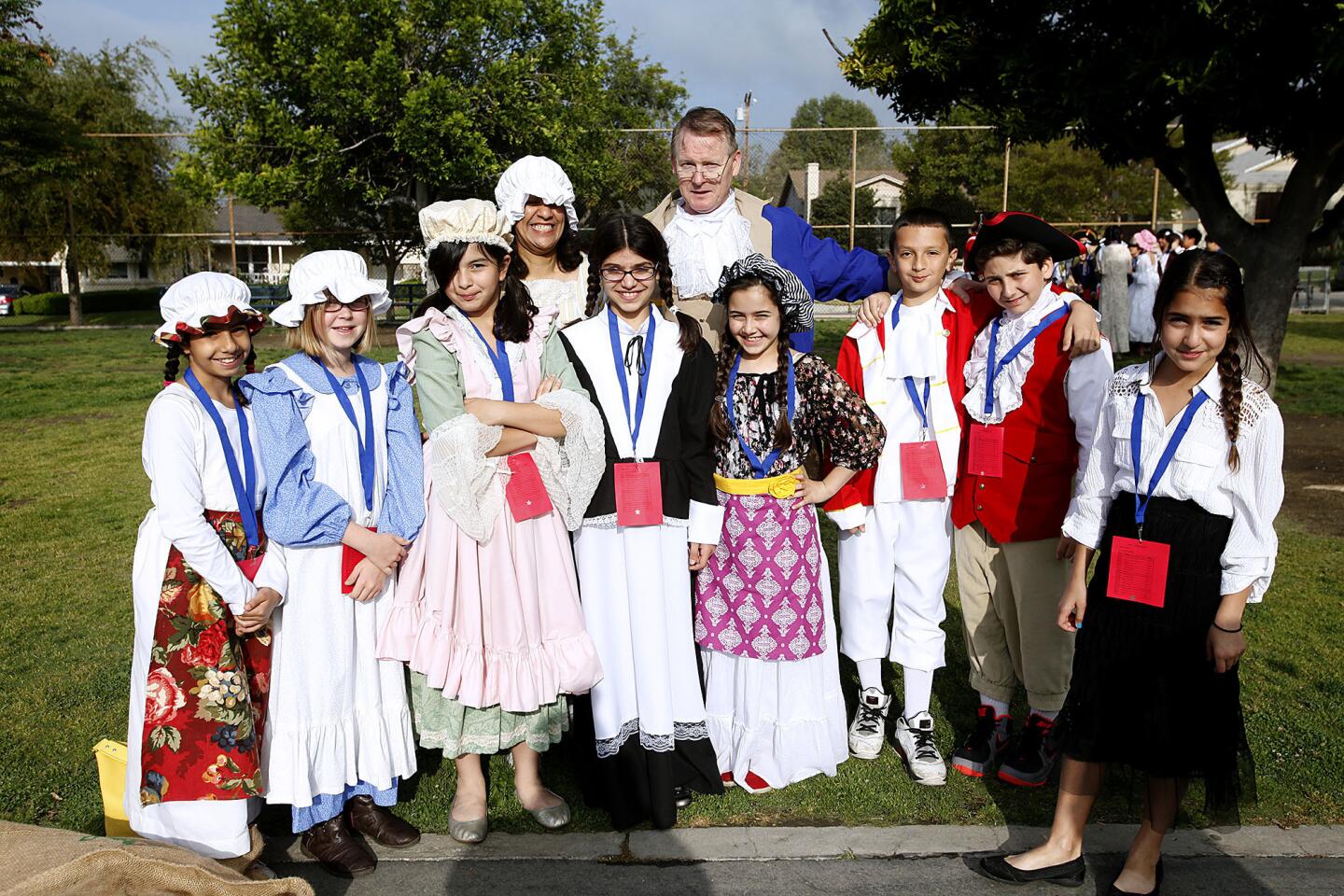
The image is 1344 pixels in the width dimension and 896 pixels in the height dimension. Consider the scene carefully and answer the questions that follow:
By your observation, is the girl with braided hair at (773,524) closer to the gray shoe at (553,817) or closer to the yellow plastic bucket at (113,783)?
the gray shoe at (553,817)

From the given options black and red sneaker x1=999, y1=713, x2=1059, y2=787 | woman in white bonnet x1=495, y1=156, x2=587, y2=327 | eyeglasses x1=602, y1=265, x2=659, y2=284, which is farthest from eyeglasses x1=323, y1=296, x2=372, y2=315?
black and red sneaker x1=999, y1=713, x2=1059, y2=787

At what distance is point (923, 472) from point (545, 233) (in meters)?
1.57

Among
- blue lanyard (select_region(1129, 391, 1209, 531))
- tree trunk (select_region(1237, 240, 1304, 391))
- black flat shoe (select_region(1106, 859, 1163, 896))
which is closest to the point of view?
blue lanyard (select_region(1129, 391, 1209, 531))

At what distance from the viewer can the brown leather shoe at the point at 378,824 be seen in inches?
125

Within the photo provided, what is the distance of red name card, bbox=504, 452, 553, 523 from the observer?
10.2ft

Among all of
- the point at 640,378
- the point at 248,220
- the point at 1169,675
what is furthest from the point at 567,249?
the point at 248,220

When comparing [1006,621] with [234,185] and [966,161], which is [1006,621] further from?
[966,161]

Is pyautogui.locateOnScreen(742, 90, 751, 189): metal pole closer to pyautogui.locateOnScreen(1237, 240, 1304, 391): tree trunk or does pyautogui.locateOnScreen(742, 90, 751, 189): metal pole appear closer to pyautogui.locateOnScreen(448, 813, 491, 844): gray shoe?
Result: pyautogui.locateOnScreen(1237, 240, 1304, 391): tree trunk

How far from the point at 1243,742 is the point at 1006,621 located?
94 cm

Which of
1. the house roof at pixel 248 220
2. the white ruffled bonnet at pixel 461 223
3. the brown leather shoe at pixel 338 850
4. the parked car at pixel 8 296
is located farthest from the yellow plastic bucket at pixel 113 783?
the house roof at pixel 248 220

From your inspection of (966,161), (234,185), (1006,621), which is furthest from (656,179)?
(1006,621)

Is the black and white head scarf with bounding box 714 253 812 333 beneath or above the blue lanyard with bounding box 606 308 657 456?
above

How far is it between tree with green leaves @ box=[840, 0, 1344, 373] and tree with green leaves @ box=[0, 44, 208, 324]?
18580mm

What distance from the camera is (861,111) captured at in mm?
74625
